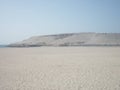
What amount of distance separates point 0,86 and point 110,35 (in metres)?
66.7

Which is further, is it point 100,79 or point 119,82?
point 100,79

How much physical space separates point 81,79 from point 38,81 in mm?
1753

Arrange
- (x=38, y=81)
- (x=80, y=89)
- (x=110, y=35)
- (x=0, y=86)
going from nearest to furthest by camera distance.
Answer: (x=80, y=89) → (x=0, y=86) → (x=38, y=81) → (x=110, y=35)

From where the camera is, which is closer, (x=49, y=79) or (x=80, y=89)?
(x=80, y=89)

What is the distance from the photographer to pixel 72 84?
23.6ft

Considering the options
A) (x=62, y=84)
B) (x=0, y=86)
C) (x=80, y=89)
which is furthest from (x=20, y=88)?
(x=80, y=89)

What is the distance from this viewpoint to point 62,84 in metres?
7.24

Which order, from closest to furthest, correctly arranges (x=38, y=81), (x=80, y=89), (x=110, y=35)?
(x=80, y=89), (x=38, y=81), (x=110, y=35)

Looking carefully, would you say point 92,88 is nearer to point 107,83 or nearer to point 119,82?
point 107,83

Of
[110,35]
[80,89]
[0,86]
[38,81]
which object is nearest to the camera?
[80,89]

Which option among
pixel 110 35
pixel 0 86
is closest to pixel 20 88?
pixel 0 86

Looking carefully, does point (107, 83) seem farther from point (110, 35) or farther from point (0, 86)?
point (110, 35)

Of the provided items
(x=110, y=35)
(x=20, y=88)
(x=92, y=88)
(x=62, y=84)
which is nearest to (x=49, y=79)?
(x=62, y=84)

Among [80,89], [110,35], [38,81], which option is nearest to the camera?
[80,89]
